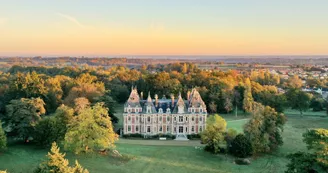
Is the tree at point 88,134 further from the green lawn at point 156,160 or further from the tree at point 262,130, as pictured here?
the tree at point 262,130

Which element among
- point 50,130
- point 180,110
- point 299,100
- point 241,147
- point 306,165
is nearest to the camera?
point 306,165

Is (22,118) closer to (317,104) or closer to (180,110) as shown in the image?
(180,110)

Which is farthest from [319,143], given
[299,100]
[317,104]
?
[317,104]

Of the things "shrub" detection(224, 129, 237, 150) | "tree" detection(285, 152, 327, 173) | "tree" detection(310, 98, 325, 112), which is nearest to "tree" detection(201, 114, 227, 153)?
"shrub" detection(224, 129, 237, 150)

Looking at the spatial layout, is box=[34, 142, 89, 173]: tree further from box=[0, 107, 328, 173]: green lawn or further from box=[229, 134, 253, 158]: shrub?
box=[229, 134, 253, 158]: shrub

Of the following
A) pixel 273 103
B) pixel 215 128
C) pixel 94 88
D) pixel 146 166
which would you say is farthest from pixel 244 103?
pixel 146 166

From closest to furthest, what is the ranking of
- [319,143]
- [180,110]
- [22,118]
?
[319,143]
[22,118]
[180,110]
